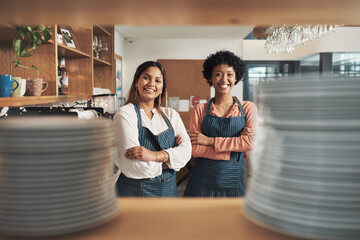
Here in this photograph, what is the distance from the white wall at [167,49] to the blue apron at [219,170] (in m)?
4.99

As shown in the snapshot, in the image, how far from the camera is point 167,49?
23.5ft

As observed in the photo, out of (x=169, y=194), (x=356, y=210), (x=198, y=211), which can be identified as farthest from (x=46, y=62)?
(x=356, y=210)

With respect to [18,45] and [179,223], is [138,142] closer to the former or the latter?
[18,45]

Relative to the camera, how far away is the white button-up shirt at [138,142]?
1.86m

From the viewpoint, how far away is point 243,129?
2.29 meters

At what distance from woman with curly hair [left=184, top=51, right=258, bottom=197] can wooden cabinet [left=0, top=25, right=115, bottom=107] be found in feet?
3.55

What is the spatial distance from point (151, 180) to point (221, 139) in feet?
1.83

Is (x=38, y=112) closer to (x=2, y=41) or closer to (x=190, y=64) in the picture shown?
(x=2, y=41)

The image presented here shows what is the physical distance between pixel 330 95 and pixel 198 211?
0.87 ft

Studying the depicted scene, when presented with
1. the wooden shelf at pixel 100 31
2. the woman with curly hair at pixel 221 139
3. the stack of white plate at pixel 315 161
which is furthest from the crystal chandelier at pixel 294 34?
the stack of white plate at pixel 315 161

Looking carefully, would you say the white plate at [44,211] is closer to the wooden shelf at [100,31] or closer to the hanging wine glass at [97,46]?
the wooden shelf at [100,31]

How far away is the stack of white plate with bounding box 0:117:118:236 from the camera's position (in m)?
0.43

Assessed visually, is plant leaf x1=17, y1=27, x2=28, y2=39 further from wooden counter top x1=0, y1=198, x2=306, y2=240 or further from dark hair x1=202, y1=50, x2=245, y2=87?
wooden counter top x1=0, y1=198, x2=306, y2=240

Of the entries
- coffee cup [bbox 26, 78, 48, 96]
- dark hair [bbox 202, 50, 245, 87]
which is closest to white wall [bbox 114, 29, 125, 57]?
dark hair [bbox 202, 50, 245, 87]
